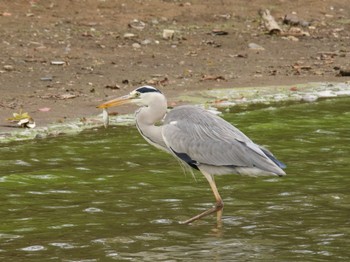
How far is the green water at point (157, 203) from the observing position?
6.57m

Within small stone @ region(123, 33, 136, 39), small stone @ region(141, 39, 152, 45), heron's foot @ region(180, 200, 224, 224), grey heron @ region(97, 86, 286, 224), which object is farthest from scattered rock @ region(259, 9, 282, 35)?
heron's foot @ region(180, 200, 224, 224)

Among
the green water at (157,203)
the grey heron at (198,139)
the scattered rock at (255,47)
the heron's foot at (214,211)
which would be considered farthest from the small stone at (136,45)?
the heron's foot at (214,211)

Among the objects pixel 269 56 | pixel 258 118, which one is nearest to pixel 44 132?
pixel 258 118

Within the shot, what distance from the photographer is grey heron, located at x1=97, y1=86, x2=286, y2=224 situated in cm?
732

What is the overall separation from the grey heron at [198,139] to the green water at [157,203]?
0.36 meters

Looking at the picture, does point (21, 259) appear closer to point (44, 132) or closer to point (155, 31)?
point (44, 132)

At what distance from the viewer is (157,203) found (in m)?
7.90

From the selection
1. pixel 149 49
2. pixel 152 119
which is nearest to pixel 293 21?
pixel 149 49

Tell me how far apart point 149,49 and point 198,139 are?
Result: 27.9 ft

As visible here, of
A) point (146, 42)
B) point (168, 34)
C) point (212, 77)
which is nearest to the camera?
point (212, 77)

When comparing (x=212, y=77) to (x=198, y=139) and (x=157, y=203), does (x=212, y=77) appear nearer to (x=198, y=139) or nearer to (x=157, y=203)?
(x=157, y=203)

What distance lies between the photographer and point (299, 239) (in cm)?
679

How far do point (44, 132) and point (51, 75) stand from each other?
3.11m

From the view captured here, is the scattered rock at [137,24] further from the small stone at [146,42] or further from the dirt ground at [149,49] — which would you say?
the small stone at [146,42]
